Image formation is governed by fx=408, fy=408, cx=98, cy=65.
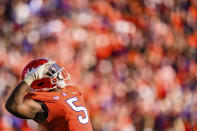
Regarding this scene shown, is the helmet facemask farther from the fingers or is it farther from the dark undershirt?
the dark undershirt

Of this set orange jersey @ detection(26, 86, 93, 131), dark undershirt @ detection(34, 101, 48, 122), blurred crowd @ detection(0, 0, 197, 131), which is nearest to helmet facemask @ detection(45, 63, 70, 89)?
orange jersey @ detection(26, 86, 93, 131)

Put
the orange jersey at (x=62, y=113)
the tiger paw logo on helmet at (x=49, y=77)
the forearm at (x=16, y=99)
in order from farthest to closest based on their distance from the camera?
the tiger paw logo on helmet at (x=49, y=77)
the orange jersey at (x=62, y=113)
the forearm at (x=16, y=99)

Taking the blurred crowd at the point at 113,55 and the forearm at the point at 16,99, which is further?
the blurred crowd at the point at 113,55

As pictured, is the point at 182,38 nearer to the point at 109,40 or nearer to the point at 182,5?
the point at 182,5

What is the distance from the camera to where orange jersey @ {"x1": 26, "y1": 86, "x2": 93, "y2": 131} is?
2.44 m

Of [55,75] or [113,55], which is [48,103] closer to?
[55,75]

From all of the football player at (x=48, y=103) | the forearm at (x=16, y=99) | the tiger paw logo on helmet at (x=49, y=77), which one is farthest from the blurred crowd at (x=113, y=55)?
the forearm at (x=16, y=99)

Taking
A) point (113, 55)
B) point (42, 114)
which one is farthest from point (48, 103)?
point (113, 55)

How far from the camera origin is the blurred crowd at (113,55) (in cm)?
521

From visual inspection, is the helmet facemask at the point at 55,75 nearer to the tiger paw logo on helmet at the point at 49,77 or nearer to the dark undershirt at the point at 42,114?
the tiger paw logo on helmet at the point at 49,77

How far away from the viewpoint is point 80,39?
18.9ft

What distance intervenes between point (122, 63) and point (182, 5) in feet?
6.83

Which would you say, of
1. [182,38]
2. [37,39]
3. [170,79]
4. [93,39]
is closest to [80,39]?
[93,39]

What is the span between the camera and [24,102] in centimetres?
239
